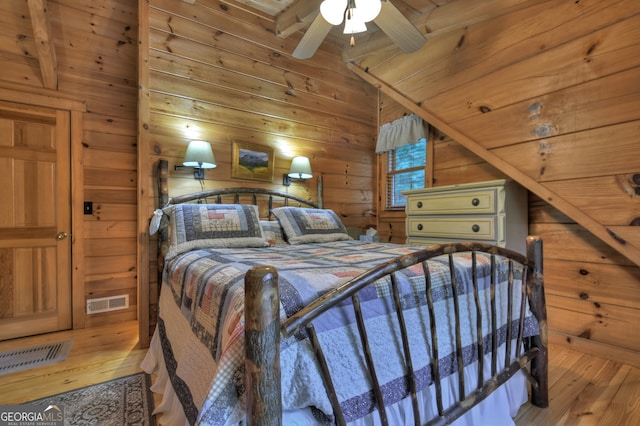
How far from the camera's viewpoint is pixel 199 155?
2.38 metres

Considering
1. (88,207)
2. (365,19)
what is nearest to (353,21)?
(365,19)

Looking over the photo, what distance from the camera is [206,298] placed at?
3.60ft

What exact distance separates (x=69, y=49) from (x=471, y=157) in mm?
3574

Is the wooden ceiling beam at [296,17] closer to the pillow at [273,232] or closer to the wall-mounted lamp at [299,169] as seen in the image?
the wall-mounted lamp at [299,169]

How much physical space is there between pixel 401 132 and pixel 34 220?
3.44 m

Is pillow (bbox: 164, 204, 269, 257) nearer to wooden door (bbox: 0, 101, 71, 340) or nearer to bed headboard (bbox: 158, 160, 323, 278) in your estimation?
bed headboard (bbox: 158, 160, 323, 278)

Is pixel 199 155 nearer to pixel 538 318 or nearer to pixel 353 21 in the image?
pixel 353 21

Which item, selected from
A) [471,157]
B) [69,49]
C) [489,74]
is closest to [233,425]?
[489,74]

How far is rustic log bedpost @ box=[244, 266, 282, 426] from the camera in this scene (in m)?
0.65

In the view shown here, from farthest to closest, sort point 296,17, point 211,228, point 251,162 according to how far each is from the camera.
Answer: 1. point 251,162
2. point 296,17
3. point 211,228

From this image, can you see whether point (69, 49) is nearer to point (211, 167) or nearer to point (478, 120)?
point (211, 167)

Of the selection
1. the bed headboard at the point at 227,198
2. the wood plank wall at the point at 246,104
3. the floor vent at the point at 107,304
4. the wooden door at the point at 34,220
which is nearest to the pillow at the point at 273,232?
the bed headboard at the point at 227,198

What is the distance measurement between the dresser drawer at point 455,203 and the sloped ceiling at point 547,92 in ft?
0.76

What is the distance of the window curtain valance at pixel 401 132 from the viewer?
315 centimetres
